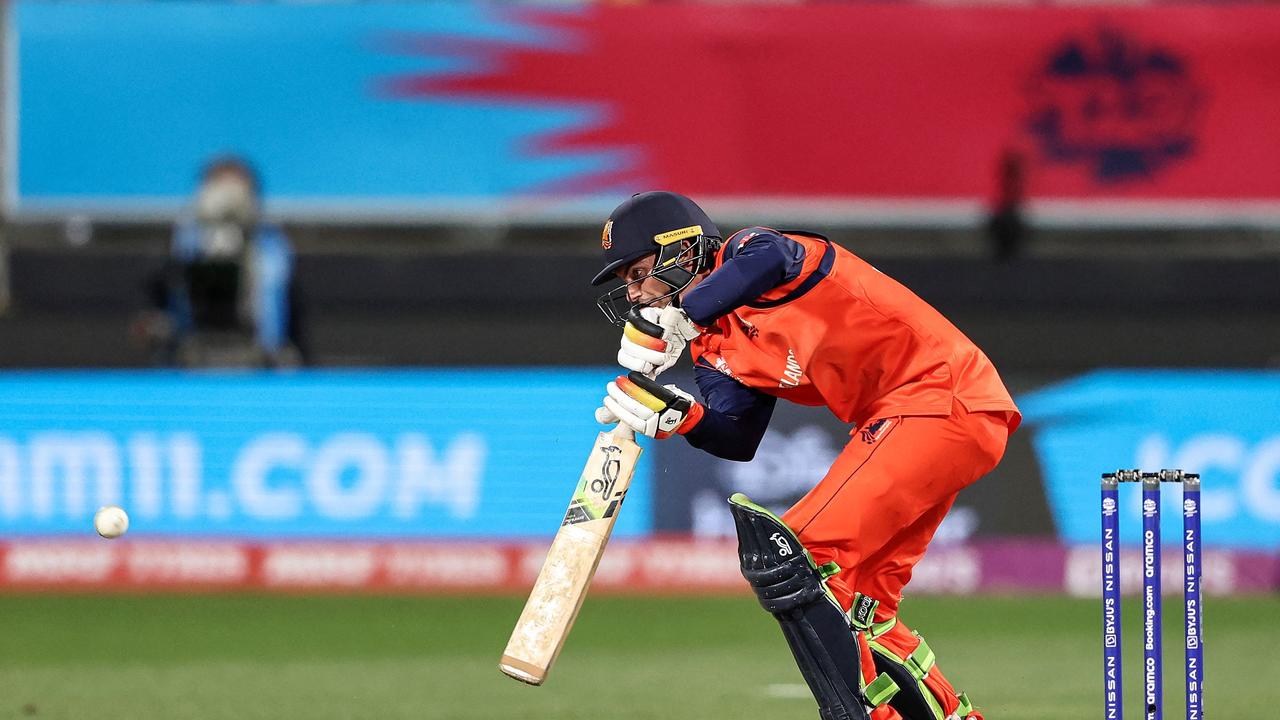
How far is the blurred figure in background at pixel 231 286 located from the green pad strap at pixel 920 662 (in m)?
5.74

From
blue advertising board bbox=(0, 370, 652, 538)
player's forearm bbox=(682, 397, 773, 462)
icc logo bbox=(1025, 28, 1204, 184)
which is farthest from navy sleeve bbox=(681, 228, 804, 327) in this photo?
icc logo bbox=(1025, 28, 1204, 184)

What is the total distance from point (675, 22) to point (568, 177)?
1.35m

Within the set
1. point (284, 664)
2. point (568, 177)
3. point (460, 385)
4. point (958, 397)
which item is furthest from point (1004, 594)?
point (568, 177)

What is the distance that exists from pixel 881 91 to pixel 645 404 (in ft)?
31.5

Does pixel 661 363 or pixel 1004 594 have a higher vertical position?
pixel 661 363

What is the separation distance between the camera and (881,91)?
13727 millimetres

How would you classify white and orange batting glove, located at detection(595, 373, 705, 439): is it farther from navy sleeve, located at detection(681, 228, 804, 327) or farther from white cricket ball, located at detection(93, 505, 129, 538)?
white cricket ball, located at detection(93, 505, 129, 538)

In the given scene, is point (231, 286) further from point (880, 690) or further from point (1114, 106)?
point (1114, 106)

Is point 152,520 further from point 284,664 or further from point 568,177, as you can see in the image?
point 568,177

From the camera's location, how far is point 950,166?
13.8 meters

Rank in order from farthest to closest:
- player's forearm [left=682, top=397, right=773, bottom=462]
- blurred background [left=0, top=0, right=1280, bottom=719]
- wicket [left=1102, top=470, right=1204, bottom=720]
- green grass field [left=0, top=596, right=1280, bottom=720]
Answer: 1. blurred background [left=0, top=0, right=1280, bottom=719]
2. green grass field [left=0, top=596, right=1280, bottom=720]
3. player's forearm [left=682, top=397, right=773, bottom=462]
4. wicket [left=1102, top=470, right=1204, bottom=720]

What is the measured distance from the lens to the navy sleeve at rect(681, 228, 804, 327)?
4.38 m

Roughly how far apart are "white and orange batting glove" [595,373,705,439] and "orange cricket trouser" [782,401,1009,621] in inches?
14.6

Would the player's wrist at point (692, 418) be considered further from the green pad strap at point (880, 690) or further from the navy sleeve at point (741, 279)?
the green pad strap at point (880, 690)
